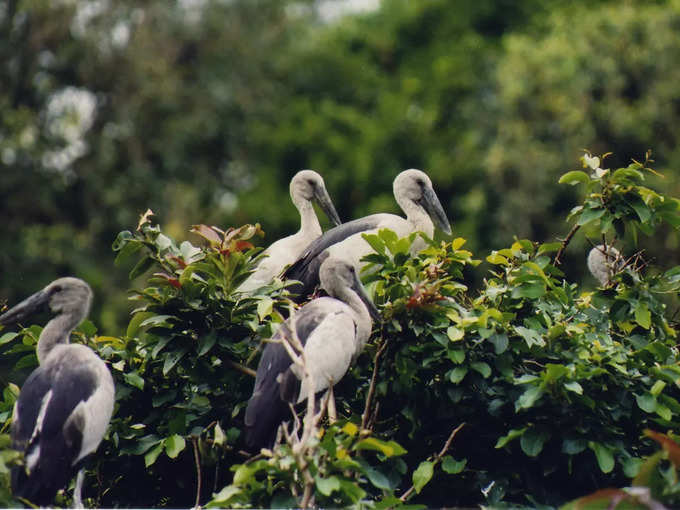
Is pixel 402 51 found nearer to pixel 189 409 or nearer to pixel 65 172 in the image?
pixel 65 172

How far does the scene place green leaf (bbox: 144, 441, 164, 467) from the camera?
6430 mm

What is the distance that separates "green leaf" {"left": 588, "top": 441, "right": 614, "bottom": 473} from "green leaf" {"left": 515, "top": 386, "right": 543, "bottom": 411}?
387 millimetres

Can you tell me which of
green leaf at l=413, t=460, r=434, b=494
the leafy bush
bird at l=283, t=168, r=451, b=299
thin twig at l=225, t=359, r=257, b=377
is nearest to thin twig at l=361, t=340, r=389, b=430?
the leafy bush

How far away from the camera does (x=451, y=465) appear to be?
6.27 m

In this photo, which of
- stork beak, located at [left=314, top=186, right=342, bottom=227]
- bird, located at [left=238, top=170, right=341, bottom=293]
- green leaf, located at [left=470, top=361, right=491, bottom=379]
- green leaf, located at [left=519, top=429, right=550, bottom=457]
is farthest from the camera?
stork beak, located at [left=314, top=186, right=342, bottom=227]

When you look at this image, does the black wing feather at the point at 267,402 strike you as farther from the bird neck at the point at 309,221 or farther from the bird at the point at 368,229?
the bird neck at the point at 309,221

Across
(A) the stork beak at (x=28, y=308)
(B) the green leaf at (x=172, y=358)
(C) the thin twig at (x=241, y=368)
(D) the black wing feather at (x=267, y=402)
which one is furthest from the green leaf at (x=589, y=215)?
(A) the stork beak at (x=28, y=308)

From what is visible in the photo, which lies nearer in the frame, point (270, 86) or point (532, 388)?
point (532, 388)

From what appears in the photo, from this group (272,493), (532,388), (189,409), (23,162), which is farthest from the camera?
(23,162)

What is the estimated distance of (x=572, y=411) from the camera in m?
6.32

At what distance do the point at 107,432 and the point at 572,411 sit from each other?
8.45 ft

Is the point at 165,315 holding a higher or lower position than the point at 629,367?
higher

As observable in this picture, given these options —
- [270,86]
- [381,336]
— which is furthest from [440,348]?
[270,86]

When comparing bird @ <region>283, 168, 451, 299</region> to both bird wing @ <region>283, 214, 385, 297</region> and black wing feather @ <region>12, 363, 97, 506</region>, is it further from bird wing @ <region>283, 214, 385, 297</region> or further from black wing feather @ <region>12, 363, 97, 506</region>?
black wing feather @ <region>12, 363, 97, 506</region>
